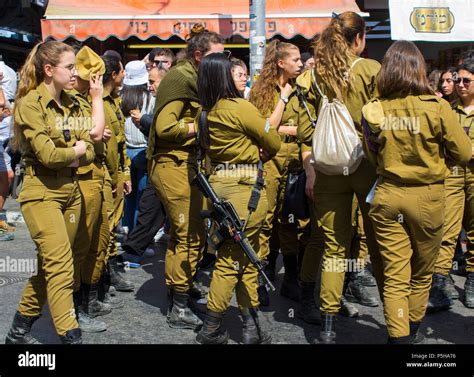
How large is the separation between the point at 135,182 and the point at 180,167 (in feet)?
8.66

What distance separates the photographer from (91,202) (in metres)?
4.55

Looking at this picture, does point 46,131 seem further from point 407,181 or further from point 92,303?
point 407,181

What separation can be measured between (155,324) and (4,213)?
167 inches

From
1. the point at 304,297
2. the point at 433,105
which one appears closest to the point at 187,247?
the point at 304,297

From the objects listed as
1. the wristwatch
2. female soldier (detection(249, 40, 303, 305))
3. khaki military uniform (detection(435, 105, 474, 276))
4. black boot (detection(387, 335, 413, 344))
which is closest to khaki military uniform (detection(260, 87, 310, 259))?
female soldier (detection(249, 40, 303, 305))

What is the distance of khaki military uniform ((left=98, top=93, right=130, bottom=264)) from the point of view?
523 centimetres

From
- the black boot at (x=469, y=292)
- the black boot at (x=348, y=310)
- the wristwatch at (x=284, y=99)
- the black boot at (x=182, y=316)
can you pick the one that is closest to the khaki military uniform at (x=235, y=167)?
the black boot at (x=182, y=316)

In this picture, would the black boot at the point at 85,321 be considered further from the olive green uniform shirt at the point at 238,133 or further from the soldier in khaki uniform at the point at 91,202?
the olive green uniform shirt at the point at 238,133

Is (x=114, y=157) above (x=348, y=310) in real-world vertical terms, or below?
above

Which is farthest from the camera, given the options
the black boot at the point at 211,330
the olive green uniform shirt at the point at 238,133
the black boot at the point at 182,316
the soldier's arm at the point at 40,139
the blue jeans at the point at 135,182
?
the blue jeans at the point at 135,182

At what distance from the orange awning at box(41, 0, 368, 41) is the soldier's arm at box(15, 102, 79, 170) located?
249 inches

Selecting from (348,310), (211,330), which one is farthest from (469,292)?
(211,330)

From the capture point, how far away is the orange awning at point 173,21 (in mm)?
9898

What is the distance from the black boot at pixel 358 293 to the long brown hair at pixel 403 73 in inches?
76.2
